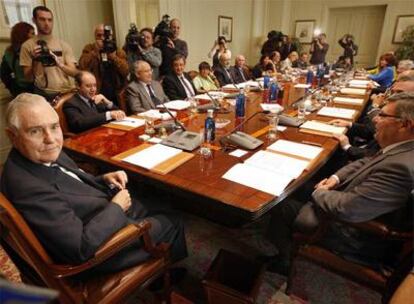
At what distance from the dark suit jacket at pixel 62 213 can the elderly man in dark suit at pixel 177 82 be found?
2.25 meters

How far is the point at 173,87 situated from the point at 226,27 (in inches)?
182

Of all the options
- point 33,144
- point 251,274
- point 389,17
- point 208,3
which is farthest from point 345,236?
point 389,17

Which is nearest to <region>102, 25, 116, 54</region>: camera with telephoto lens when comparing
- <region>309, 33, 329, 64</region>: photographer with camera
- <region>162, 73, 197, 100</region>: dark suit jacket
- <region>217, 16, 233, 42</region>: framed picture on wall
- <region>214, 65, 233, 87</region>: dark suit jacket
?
<region>162, 73, 197, 100</region>: dark suit jacket

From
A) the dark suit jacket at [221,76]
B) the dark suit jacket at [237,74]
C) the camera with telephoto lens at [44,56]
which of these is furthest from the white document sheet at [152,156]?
the dark suit jacket at [237,74]

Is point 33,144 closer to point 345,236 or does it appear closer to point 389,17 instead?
point 345,236

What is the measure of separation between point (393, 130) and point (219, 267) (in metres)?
1.03

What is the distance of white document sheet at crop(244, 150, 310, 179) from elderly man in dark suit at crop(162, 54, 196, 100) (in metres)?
1.93

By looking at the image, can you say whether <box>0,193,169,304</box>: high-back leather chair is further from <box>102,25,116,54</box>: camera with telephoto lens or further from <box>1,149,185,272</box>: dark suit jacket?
<box>102,25,116,54</box>: camera with telephoto lens

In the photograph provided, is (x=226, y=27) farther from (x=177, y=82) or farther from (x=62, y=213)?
(x=62, y=213)

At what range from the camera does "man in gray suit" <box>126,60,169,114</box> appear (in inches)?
A: 102

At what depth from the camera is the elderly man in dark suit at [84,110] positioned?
6.79ft

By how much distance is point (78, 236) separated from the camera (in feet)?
3.12

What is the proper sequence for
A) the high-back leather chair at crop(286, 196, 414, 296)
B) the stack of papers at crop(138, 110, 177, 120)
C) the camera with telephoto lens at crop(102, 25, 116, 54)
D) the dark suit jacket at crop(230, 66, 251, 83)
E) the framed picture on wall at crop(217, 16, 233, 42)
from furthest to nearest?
1. the framed picture on wall at crop(217, 16, 233, 42)
2. the dark suit jacket at crop(230, 66, 251, 83)
3. the camera with telephoto lens at crop(102, 25, 116, 54)
4. the stack of papers at crop(138, 110, 177, 120)
5. the high-back leather chair at crop(286, 196, 414, 296)

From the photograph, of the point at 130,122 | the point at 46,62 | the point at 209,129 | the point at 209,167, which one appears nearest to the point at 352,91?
the point at 209,129
